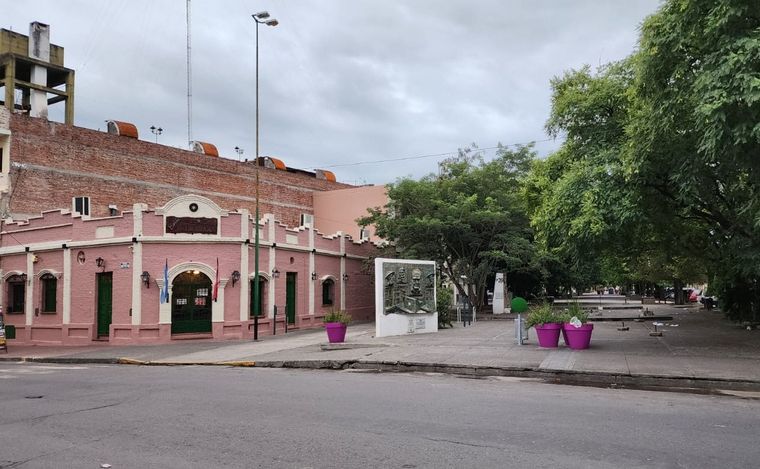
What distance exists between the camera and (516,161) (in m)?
38.4

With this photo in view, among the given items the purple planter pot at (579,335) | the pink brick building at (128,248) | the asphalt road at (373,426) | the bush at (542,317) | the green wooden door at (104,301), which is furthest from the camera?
the green wooden door at (104,301)

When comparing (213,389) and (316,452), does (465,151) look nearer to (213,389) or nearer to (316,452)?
(213,389)

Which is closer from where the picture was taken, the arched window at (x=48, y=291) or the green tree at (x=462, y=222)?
the arched window at (x=48, y=291)

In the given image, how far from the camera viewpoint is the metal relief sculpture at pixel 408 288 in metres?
21.2

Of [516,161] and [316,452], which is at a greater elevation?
[516,161]

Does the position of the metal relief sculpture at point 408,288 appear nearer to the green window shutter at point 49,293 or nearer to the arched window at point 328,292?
the arched window at point 328,292

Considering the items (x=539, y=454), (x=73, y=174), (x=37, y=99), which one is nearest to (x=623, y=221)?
(x=539, y=454)

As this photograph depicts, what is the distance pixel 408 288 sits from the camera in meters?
22.0

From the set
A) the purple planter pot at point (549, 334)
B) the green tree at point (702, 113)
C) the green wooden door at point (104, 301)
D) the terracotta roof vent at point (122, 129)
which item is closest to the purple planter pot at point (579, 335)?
the purple planter pot at point (549, 334)

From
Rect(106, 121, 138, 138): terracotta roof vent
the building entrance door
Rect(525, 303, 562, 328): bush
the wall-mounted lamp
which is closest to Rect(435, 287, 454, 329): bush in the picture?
Rect(525, 303, 562, 328): bush

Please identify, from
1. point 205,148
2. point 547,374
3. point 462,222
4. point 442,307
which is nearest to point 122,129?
point 205,148

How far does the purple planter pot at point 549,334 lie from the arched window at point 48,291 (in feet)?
69.1

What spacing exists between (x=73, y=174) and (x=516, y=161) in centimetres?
2639

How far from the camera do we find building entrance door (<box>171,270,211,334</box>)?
23.6 m
